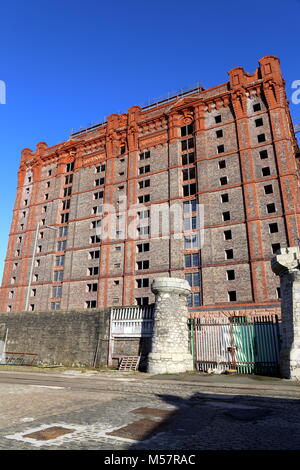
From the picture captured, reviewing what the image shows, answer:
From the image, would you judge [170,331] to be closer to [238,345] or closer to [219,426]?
[238,345]

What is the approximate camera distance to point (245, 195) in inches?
1294

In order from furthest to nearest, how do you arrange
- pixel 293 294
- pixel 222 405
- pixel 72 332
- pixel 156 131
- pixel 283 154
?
pixel 156 131 → pixel 283 154 → pixel 72 332 → pixel 293 294 → pixel 222 405

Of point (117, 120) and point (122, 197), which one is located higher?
point (117, 120)

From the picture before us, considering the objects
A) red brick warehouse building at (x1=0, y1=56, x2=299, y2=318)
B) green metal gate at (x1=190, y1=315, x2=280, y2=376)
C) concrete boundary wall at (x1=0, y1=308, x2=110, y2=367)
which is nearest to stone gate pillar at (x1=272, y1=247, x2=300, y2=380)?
green metal gate at (x1=190, y1=315, x2=280, y2=376)

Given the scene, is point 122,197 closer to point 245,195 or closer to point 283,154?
point 245,195

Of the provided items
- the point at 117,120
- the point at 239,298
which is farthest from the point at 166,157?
the point at 239,298

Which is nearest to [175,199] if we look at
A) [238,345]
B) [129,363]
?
[129,363]

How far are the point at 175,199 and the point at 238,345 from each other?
2251 cm

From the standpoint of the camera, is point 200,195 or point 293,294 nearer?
point 293,294

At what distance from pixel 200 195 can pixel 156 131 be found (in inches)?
485

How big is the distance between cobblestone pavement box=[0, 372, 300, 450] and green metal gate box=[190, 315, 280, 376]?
6162mm

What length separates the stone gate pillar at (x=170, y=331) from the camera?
1680 cm

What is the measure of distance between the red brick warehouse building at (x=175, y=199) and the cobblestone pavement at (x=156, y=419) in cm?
2163

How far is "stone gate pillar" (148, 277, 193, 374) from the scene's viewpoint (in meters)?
16.8
